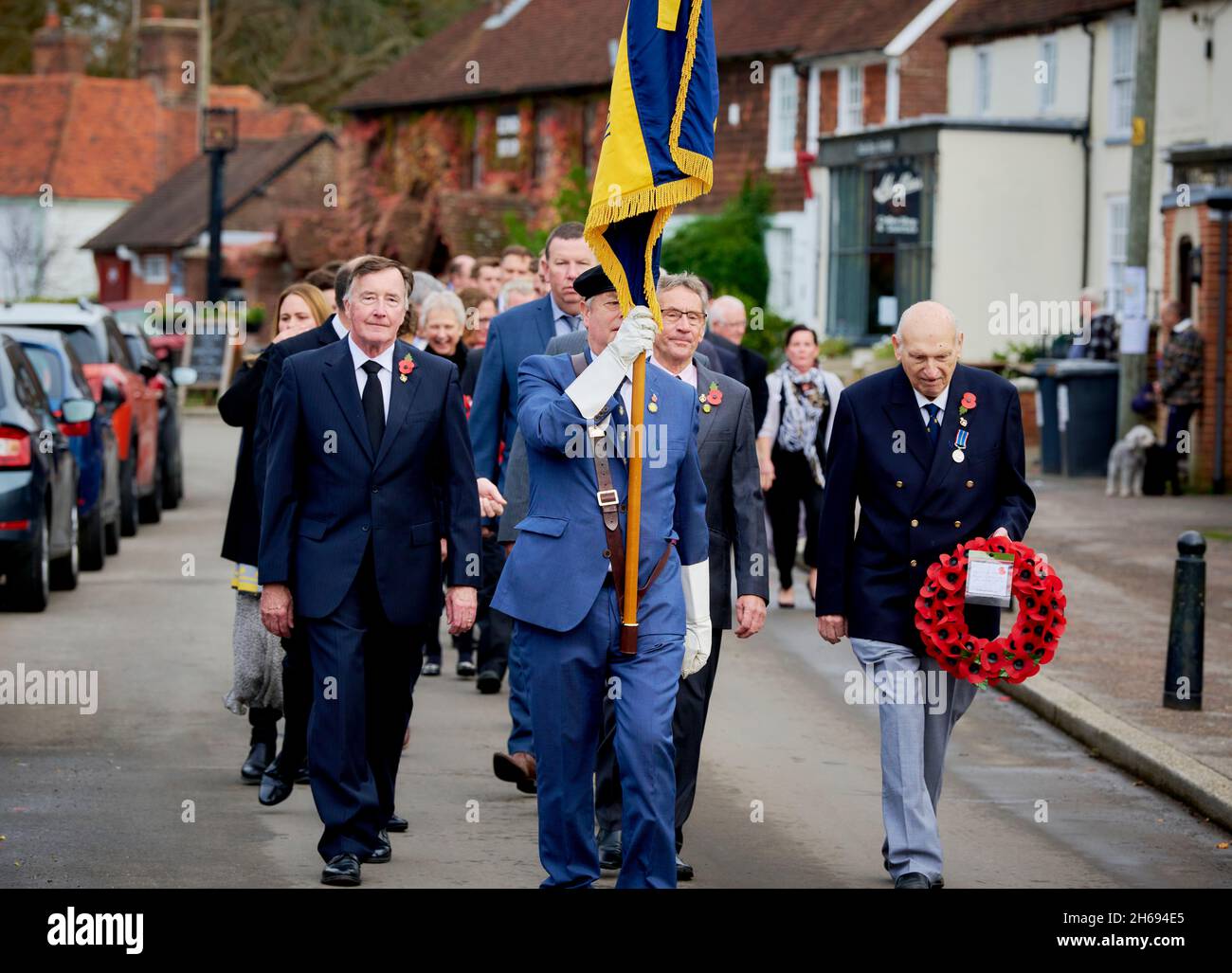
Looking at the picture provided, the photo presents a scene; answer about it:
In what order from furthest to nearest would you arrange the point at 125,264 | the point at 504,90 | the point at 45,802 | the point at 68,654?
1. the point at 125,264
2. the point at 504,90
3. the point at 68,654
4. the point at 45,802

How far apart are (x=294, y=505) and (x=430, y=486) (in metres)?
0.50

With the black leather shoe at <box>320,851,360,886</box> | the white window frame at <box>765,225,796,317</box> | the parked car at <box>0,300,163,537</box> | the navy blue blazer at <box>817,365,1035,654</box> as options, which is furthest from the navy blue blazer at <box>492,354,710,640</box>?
the white window frame at <box>765,225,796,317</box>

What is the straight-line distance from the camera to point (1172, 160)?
83.3 ft

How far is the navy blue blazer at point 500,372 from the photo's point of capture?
9.63 meters

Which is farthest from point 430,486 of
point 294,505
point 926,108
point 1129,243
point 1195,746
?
point 926,108

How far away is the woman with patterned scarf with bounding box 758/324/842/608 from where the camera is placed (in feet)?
49.6

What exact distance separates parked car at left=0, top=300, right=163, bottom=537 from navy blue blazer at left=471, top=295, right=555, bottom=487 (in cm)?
873

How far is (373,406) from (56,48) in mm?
71242

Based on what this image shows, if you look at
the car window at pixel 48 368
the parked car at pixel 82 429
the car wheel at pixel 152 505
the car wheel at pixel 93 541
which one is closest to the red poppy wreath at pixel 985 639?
the parked car at pixel 82 429

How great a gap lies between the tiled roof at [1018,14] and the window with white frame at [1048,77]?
1.00 feet

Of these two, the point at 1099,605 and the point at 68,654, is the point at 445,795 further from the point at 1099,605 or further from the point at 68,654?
the point at 1099,605

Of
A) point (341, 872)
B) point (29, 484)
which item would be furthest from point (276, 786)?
point (29, 484)

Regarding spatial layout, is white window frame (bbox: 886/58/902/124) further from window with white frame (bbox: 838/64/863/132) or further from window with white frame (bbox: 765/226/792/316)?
window with white frame (bbox: 765/226/792/316)

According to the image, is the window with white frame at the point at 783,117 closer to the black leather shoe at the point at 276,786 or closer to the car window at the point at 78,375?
the car window at the point at 78,375
